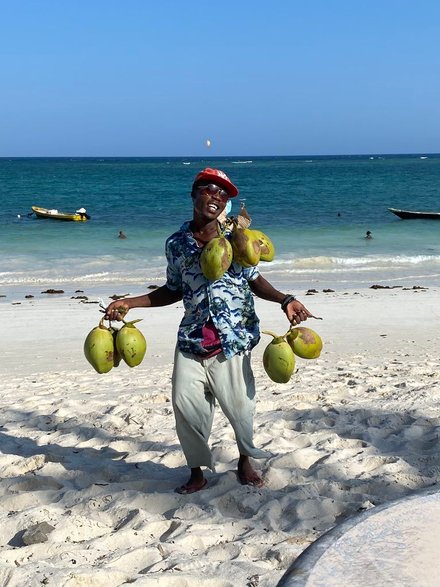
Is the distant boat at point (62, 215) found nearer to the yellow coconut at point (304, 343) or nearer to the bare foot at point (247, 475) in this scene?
the bare foot at point (247, 475)

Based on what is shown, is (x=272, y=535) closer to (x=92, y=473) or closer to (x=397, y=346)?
(x=92, y=473)

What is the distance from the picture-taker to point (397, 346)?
8594 mm

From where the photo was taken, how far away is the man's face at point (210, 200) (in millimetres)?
3904

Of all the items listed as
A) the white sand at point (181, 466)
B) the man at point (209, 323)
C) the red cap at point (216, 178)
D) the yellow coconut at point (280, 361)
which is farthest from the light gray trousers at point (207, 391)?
the red cap at point (216, 178)

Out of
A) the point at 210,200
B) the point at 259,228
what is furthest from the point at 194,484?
the point at 259,228

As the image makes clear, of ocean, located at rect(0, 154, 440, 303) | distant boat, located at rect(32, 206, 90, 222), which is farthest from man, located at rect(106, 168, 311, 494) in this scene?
distant boat, located at rect(32, 206, 90, 222)

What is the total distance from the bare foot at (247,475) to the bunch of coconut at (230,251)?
1084 mm

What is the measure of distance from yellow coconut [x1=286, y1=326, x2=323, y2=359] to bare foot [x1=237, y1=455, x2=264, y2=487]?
73 centimetres

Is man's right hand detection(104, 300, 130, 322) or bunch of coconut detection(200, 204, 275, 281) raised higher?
bunch of coconut detection(200, 204, 275, 281)

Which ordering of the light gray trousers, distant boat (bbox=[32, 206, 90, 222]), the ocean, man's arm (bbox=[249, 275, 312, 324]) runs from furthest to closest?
distant boat (bbox=[32, 206, 90, 222]) → the ocean → the light gray trousers → man's arm (bbox=[249, 275, 312, 324])

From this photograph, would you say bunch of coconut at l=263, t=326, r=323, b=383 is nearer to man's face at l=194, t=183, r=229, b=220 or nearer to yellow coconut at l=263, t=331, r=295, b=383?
yellow coconut at l=263, t=331, r=295, b=383

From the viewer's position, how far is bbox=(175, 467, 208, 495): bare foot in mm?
4215

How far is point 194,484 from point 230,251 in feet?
4.28

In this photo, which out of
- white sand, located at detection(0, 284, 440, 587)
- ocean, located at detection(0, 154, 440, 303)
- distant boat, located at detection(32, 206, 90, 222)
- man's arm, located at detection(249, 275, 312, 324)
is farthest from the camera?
distant boat, located at detection(32, 206, 90, 222)
